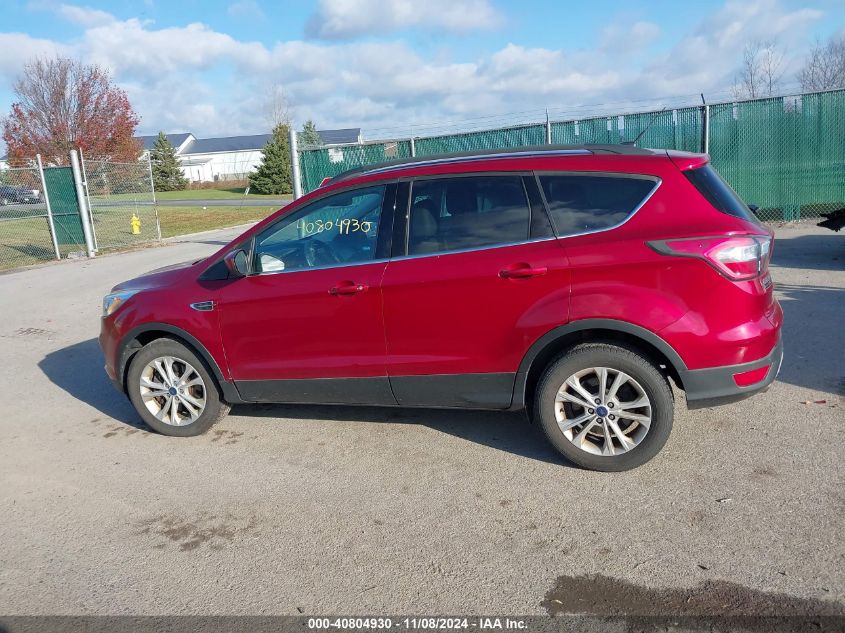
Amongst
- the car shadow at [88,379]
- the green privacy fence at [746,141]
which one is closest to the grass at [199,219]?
the green privacy fence at [746,141]

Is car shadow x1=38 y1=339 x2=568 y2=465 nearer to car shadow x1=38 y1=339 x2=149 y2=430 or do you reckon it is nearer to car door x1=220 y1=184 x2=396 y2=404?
car shadow x1=38 y1=339 x2=149 y2=430

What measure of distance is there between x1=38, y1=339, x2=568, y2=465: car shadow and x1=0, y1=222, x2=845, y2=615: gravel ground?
24mm

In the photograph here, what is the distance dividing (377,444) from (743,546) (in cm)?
238

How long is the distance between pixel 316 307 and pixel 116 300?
1798 millimetres

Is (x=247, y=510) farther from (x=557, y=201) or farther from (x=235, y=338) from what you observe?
(x=557, y=201)

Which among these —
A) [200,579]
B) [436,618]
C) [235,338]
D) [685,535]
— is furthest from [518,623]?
[235,338]

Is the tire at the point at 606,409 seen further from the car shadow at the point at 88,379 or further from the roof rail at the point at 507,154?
the car shadow at the point at 88,379

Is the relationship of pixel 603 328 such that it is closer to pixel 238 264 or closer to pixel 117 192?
pixel 238 264

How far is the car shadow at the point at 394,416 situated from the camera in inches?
183

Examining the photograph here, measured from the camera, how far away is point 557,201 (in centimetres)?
411

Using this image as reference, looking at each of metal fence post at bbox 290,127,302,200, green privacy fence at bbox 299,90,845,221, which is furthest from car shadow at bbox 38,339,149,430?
green privacy fence at bbox 299,90,845,221

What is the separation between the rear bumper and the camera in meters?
3.87

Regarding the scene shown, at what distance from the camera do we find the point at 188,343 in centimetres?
503

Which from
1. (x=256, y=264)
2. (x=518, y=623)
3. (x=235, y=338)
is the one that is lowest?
(x=518, y=623)
